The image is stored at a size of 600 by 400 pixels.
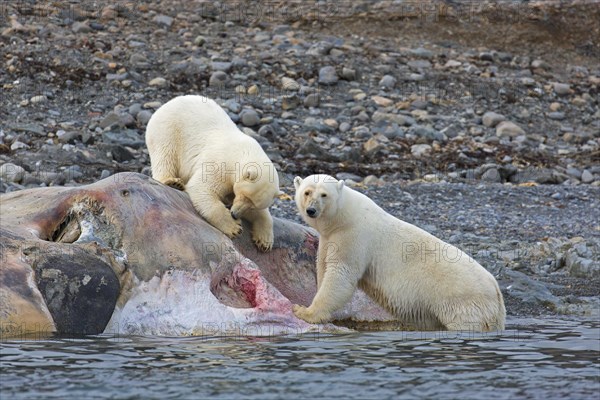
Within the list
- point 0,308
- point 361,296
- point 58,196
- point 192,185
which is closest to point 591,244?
point 361,296

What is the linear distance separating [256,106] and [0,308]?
407 inches

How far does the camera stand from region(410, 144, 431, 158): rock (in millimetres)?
16141

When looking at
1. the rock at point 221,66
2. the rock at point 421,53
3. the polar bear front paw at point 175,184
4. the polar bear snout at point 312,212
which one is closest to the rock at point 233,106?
the rock at point 221,66

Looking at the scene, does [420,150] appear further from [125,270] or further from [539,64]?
[125,270]

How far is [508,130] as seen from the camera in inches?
692

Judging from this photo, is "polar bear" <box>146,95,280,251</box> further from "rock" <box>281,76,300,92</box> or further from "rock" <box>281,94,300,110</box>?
"rock" <box>281,76,300,92</box>

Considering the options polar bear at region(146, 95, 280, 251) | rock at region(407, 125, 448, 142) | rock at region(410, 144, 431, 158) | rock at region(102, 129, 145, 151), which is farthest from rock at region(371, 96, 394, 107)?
polar bear at region(146, 95, 280, 251)

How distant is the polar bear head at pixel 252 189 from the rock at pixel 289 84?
9.65 meters

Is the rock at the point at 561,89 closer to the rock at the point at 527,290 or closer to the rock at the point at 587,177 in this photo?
the rock at the point at 587,177

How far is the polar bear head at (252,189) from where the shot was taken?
8094 millimetres

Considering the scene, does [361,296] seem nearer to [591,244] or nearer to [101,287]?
[101,287]

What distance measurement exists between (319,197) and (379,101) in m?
9.98

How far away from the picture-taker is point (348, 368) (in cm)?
674

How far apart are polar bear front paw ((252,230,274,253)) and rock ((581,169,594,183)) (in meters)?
8.71
